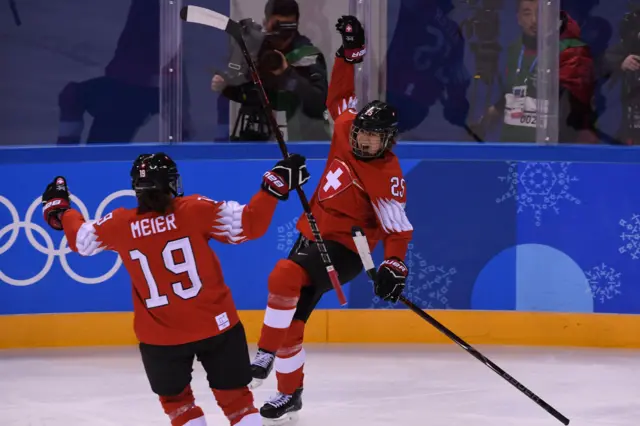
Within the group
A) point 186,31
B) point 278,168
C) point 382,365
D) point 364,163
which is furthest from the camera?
point 186,31

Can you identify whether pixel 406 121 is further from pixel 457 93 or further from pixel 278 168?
pixel 278 168

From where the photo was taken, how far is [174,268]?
3438 mm

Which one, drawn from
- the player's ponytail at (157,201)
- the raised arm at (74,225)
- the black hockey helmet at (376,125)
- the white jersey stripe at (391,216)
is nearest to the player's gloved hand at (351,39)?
the black hockey helmet at (376,125)

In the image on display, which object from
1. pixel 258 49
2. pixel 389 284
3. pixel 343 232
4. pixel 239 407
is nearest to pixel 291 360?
pixel 343 232

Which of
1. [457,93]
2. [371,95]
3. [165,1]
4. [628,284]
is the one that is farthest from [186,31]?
[628,284]

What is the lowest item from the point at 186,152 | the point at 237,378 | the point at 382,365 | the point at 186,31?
the point at 382,365

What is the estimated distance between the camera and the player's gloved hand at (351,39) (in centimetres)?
482

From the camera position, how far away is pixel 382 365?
18.5 ft

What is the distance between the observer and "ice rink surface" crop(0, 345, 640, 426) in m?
4.73

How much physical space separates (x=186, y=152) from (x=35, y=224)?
2.65ft

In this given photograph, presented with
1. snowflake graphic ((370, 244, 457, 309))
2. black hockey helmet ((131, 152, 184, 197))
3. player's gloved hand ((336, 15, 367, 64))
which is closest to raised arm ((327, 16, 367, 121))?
player's gloved hand ((336, 15, 367, 64))

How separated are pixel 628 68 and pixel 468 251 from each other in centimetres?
125

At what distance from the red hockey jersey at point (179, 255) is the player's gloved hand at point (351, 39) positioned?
1506mm

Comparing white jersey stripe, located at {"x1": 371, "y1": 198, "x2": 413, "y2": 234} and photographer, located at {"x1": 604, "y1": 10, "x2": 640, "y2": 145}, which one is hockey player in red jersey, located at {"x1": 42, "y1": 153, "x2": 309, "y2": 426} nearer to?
white jersey stripe, located at {"x1": 371, "y1": 198, "x2": 413, "y2": 234}
